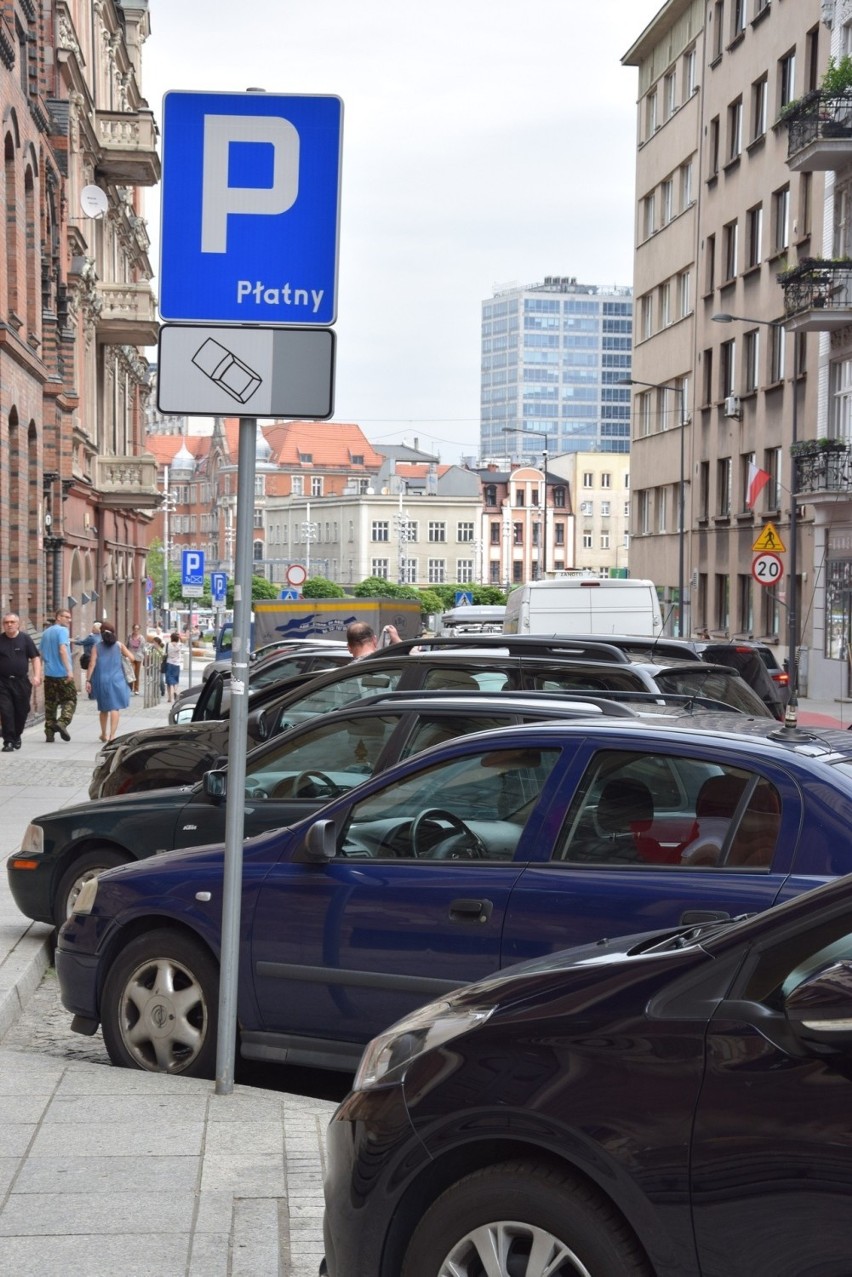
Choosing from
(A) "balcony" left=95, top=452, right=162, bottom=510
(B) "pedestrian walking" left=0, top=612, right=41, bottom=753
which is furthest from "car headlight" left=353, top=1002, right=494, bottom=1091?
(A) "balcony" left=95, top=452, right=162, bottom=510

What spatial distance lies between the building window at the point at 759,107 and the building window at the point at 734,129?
1.35 meters

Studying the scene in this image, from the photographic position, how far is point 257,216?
5.87 metres

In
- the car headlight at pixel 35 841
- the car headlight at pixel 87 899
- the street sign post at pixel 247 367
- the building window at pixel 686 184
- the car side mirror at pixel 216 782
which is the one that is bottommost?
the car headlight at pixel 35 841

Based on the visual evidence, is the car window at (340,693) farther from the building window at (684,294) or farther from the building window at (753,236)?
the building window at (684,294)

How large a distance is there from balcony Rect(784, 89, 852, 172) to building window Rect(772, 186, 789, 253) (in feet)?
Result: 19.3

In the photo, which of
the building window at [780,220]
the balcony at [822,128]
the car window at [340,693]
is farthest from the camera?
the building window at [780,220]

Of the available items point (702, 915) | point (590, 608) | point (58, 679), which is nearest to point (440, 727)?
point (702, 915)

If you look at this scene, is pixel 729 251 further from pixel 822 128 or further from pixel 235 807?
pixel 235 807

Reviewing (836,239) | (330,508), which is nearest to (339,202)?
(836,239)

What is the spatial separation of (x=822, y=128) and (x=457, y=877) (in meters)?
35.8

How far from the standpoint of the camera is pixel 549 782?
5875 millimetres

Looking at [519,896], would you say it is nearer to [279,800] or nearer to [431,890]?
[431,890]

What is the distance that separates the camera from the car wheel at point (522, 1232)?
3281 millimetres

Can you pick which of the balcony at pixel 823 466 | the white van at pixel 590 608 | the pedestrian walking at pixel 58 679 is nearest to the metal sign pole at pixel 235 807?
the white van at pixel 590 608
